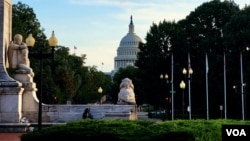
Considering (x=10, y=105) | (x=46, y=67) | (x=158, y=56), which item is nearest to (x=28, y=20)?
(x=46, y=67)

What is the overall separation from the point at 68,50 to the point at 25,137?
7114 cm

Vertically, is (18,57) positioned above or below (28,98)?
above

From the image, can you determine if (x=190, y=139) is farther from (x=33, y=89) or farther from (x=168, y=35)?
(x=168, y=35)

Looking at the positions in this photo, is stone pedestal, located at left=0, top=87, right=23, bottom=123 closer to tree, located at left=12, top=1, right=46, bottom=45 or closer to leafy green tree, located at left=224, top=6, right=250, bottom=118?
leafy green tree, located at left=224, top=6, right=250, bottom=118

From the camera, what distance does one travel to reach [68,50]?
289 ft

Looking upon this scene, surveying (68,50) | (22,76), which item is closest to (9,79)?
(22,76)

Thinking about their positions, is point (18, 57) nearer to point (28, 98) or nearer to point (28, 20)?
point (28, 98)

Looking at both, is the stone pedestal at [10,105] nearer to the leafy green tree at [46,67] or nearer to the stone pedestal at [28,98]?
the stone pedestal at [28,98]

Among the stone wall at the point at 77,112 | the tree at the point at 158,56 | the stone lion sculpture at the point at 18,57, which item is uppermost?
the tree at the point at 158,56

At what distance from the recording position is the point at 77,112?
36281mm

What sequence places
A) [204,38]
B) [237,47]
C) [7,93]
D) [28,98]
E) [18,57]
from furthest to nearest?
[204,38] → [237,47] → [18,57] → [28,98] → [7,93]

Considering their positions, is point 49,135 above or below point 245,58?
below

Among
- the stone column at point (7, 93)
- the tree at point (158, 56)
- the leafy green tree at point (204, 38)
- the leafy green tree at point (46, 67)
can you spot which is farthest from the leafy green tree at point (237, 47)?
the stone column at point (7, 93)

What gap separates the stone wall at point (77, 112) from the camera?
35281mm
